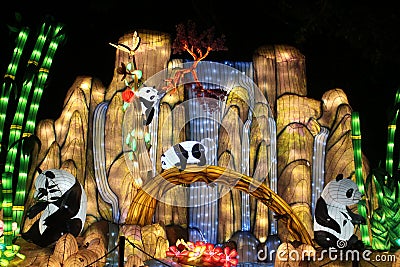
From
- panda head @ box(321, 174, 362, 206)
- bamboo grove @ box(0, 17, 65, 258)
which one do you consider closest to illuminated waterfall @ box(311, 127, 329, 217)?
panda head @ box(321, 174, 362, 206)

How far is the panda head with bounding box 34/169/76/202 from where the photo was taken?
11.4 metres

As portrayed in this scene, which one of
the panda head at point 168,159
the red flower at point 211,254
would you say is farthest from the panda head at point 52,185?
the red flower at point 211,254

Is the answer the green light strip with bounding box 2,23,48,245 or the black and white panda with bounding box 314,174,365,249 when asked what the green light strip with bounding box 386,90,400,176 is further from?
the green light strip with bounding box 2,23,48,245

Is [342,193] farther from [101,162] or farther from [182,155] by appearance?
[101,162]

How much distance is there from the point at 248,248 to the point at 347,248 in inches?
70.1

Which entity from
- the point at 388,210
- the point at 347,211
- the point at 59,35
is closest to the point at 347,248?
the point at 347,211

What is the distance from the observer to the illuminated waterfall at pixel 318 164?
13070 millimetres

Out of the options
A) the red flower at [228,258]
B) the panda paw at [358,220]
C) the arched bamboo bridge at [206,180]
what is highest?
the arched bamboo bridge at [206,180]

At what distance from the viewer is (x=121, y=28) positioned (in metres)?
16.7

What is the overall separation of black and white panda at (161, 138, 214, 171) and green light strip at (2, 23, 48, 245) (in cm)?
208

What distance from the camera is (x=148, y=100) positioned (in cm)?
1302

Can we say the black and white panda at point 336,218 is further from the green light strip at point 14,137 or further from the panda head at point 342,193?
the green light strip at point 14,137

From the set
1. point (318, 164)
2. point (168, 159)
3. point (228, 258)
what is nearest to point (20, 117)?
point (168, 159)

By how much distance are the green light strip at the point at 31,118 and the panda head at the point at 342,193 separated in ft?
13.6
